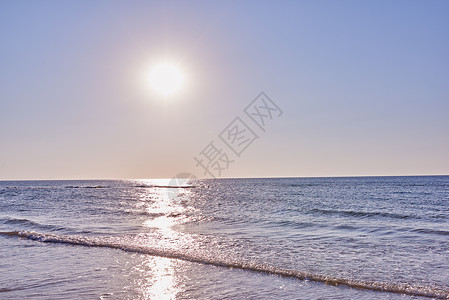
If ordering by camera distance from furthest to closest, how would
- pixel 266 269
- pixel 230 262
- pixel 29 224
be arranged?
pixel 29 224
pixel 230 262
pixel 266 269

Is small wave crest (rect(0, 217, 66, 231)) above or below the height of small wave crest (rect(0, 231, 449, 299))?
above

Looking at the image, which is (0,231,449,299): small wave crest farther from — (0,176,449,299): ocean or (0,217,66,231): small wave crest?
(0,217,66,231): small wave crest

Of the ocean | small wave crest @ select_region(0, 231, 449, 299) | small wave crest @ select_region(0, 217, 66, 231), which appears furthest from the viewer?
small wave crest @ select_region(0, 217, 66, 231)

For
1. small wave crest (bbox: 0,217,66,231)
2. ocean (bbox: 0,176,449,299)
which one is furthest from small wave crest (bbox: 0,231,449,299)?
small wave crest (bbox: 0,217,66,231)

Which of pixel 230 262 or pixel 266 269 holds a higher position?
pixel 230 262

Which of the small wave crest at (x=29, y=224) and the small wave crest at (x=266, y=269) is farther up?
the small wave crest at (x=29, y=224)

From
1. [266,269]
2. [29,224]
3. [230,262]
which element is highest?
[29,224]

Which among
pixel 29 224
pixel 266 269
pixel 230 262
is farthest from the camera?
pixel 29 224

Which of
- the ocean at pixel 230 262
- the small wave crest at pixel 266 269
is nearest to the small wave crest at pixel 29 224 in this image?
the ocean at pixel 230 262

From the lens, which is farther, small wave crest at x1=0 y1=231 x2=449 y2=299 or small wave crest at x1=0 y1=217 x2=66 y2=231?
small wave crest at x1=0 y1=217 x2=66 y2=231

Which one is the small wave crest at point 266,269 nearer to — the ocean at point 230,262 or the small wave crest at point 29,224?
the ocean at point 230,262

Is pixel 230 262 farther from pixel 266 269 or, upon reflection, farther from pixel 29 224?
pixel 29 224

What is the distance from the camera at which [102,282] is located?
35.5 ft

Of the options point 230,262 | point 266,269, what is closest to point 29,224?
point 230,262
